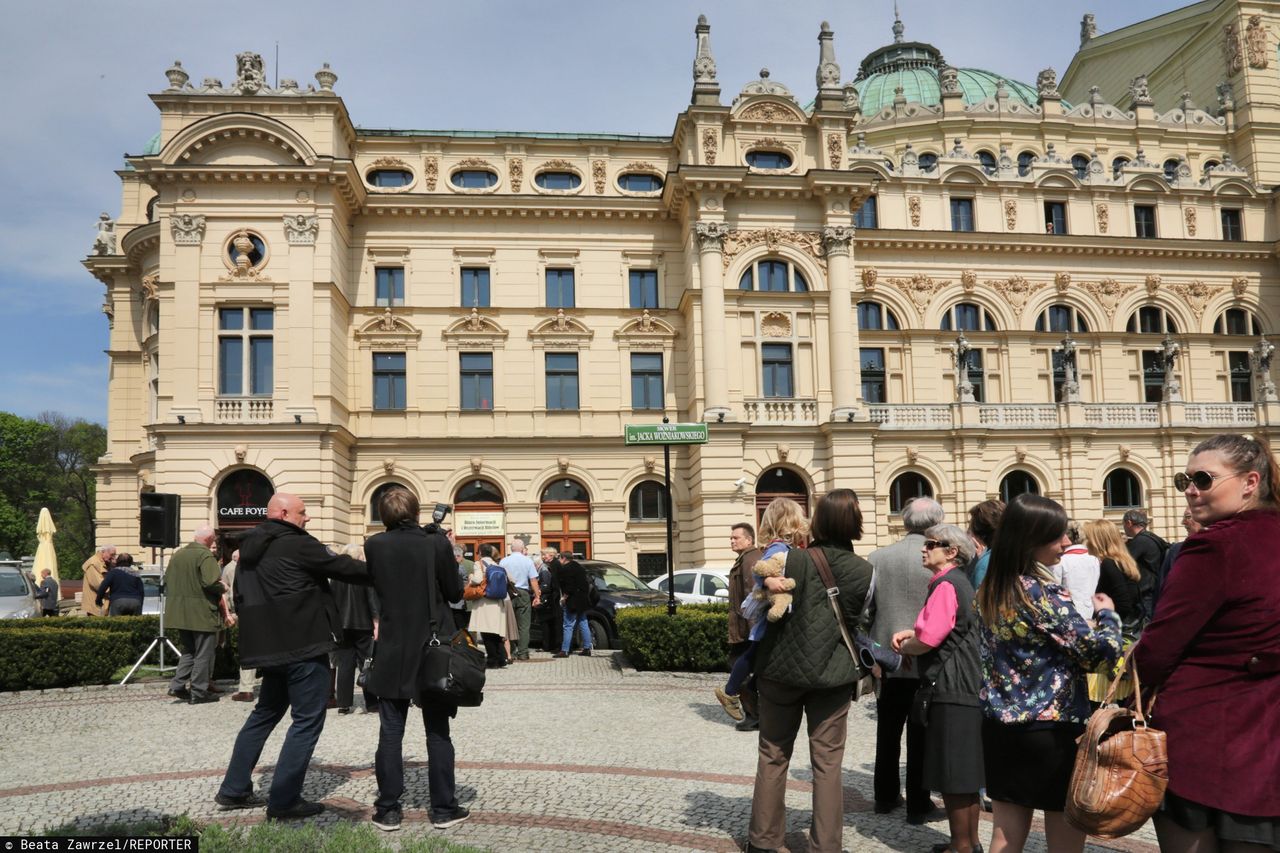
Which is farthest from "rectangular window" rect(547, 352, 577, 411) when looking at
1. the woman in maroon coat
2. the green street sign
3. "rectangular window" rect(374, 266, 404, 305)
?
the woman in maroon coat

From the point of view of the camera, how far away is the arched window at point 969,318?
35.1 m

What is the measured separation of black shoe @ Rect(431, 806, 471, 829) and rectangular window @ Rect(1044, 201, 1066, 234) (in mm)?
35337

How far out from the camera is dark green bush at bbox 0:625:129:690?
1388 centimetres

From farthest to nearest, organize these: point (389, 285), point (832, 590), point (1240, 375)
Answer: point (1240, 375), point (389, 285), point (832, 590)

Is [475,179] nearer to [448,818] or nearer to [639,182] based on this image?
[639,182]

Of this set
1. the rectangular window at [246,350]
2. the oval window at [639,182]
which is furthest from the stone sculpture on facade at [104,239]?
the oval window at [639,182]

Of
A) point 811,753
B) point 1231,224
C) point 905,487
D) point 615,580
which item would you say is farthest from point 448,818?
point 1231,224

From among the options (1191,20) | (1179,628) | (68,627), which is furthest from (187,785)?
(1191,20)

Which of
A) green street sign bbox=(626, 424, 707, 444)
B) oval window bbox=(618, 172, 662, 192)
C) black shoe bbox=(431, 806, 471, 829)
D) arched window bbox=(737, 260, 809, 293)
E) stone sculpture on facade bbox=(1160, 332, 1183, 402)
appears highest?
oval window bbox=(618, 172, 662, 192)

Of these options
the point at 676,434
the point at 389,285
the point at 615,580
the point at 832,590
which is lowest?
the point at 615,580

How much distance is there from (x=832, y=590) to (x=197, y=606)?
9.88 metres

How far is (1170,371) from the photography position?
33.9 m

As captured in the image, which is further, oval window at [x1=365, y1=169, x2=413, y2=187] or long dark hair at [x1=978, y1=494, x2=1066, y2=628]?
oval window at [x1=365, y1=169, x2=413, y2=187]

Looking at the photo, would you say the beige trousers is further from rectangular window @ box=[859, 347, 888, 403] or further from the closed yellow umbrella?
rectangular window @ box=[859, 347, 888, 403]
